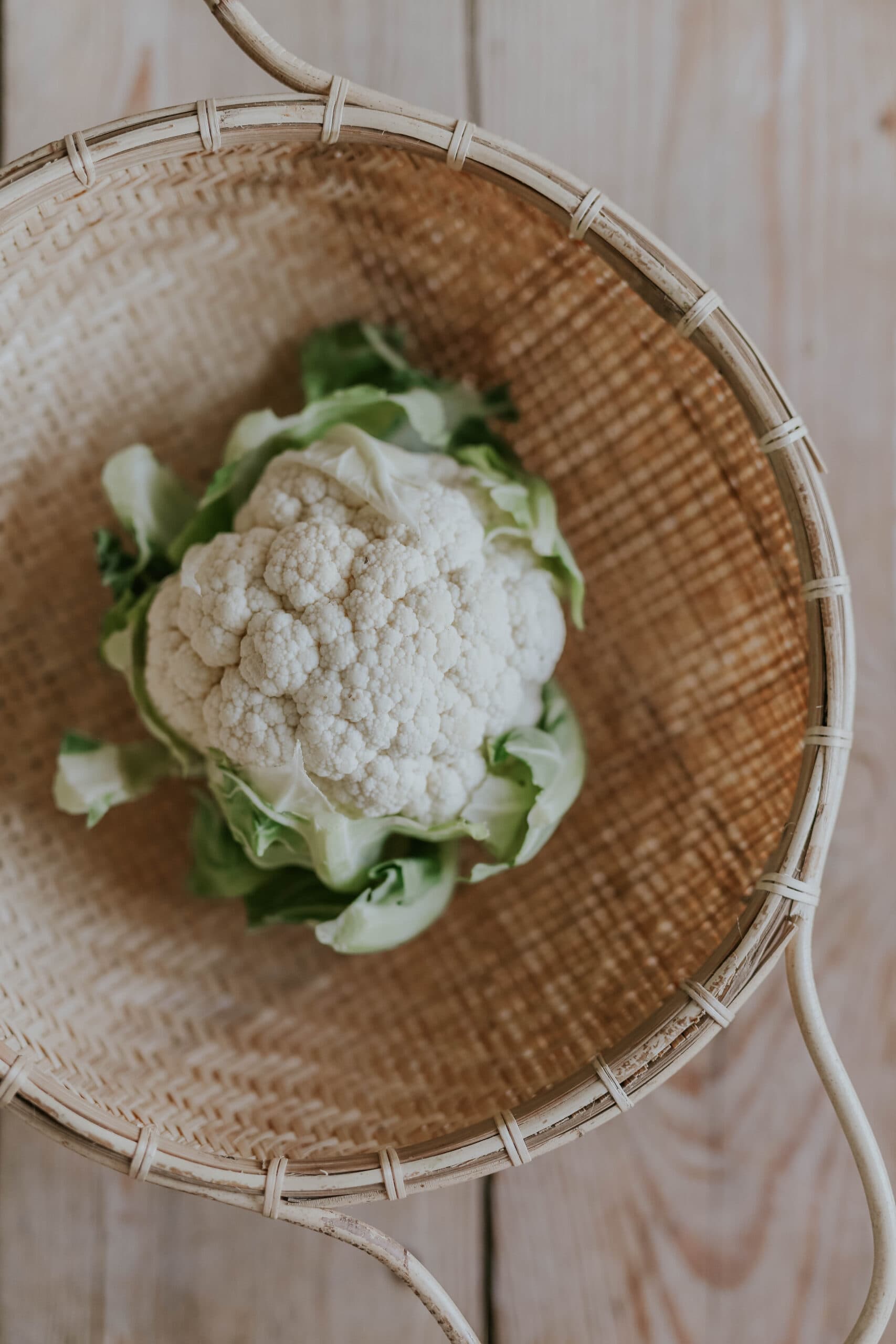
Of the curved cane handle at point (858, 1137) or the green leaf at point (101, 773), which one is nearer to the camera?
the curved cane handle at point (858, 1137)

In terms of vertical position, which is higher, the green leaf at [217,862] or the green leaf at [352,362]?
the green leaf at [352,362]

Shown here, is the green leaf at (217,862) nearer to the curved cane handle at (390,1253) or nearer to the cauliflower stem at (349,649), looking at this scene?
the cauliflower stem at (349,649)

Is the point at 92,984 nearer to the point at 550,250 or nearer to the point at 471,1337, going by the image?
the point at 471,1337

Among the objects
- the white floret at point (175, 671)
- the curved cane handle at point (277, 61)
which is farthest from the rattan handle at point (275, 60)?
the white floret at point (175, 671)

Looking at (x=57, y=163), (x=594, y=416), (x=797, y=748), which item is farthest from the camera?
(x=594, y=416)

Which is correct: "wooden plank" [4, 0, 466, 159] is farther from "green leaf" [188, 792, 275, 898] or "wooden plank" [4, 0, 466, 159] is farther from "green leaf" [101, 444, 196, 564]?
"green leaf" [188, 792, 275, 898]

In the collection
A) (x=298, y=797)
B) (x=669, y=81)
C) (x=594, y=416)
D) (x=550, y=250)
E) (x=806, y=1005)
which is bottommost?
(x=806, y=1005)

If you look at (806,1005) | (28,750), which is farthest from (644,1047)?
(28,750)
